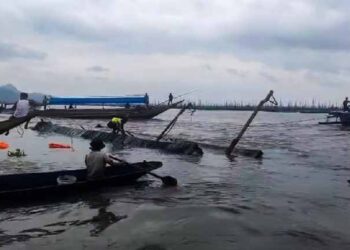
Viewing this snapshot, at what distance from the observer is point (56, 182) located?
13.4 metres

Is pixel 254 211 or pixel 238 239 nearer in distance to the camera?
pixel 238 239

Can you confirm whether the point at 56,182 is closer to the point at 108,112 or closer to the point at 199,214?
the point at 199,214

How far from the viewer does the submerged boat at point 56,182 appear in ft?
40.7

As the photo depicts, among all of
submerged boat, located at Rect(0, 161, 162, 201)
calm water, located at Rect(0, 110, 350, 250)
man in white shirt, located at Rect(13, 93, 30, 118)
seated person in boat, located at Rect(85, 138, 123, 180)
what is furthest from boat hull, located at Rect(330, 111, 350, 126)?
seated person in boat, located at Rect(85, 138, 123, 180)

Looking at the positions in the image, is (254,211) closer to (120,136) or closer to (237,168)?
(237,168)

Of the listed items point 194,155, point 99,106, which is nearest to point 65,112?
point 99,106

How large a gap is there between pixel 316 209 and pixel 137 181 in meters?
5.82

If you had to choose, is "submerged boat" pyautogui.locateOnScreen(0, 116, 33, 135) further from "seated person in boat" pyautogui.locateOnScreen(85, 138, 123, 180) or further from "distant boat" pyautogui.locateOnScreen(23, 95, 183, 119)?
"distant boat" pyautogui.locateOnScreen(23, 95, 183, 119)

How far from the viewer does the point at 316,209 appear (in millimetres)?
12891

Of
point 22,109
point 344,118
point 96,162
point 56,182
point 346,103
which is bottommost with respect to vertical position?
point 56,182

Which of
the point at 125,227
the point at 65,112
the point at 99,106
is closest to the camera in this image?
the point at 125,227

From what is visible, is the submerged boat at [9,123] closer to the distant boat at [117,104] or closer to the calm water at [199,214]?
the calm water at [199,214]

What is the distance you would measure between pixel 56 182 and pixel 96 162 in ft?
4.10

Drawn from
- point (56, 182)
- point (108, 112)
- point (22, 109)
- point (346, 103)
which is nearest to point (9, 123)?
point (22, 109)
